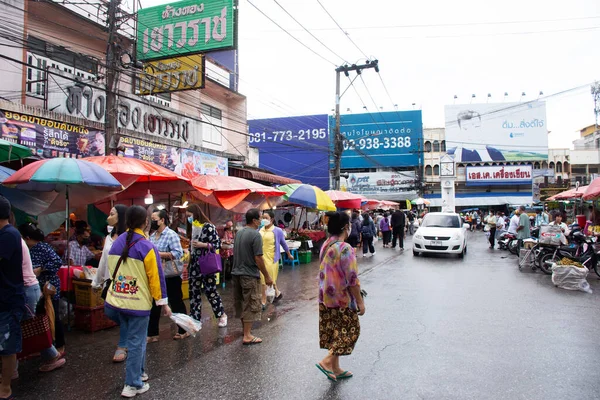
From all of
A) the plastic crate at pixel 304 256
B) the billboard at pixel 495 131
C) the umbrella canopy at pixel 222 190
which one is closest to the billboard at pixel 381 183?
the billboard at pixel 495 131

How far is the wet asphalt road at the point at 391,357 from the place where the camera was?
13.4ft

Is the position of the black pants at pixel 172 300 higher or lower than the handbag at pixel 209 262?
lower

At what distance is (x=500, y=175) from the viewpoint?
159ft

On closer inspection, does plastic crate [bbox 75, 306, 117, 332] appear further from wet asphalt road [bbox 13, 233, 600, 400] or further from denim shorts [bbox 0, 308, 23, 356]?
denim shorts [bbox 0, 308, 23, 356]

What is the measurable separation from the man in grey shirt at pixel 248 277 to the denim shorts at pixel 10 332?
2.44 m

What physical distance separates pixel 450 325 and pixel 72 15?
1301 centimetres

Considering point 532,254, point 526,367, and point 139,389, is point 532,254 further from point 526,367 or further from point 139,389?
point 139,389

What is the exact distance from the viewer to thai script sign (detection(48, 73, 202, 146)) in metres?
11.2

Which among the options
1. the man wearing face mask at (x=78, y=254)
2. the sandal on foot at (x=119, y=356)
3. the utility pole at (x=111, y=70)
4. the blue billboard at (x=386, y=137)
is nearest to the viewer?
the sandal on foot at (x=119, y=356)

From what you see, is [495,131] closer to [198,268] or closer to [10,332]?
[198,268]

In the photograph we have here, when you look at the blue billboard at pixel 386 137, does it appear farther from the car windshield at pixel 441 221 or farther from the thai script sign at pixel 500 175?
the car windshield at pixel 441 221

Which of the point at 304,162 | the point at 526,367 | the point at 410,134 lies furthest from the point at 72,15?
the point at 410,134

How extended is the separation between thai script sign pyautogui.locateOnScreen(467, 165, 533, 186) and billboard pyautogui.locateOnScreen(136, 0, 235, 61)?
142ft

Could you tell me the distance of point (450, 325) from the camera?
628 cm
